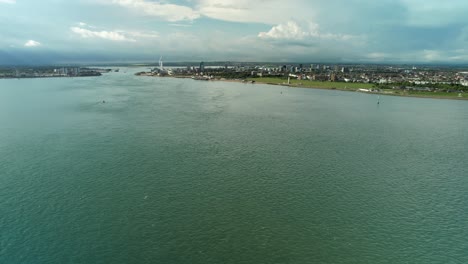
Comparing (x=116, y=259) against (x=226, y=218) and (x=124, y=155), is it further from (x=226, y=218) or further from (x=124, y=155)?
(x=124, y=155)

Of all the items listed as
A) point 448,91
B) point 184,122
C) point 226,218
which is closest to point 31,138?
point 184,122

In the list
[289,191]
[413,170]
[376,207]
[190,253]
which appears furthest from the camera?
[413,170]

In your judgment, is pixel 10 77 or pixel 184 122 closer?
pixel 184 122

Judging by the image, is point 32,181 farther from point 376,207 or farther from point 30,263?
point 376,207

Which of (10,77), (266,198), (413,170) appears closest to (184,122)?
(266,198)

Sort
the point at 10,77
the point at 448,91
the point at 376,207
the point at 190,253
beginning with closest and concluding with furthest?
the point at 190,253 → the point at 376,207 → the point at 448,91 → the point at 10,77

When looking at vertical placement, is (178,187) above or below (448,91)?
below
